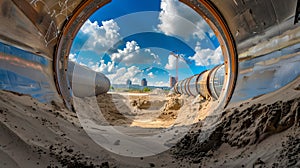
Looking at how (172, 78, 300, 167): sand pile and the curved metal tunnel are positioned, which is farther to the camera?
the curved metal tunnel

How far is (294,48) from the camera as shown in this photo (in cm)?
187

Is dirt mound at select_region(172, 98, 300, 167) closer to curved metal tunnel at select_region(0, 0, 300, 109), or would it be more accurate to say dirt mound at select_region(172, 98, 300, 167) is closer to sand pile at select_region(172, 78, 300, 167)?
sand pile at select_region(172, 78, 300, 167)

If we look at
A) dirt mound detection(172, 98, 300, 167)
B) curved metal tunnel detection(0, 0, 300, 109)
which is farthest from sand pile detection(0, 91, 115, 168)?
dirt mound detection(172, 98, 300, 167)

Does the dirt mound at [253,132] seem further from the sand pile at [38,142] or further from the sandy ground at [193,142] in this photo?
the sand pile at [38,142]

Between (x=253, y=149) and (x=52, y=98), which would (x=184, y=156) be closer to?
(x=253, y=149)

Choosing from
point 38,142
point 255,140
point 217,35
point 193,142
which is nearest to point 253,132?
point 255,140

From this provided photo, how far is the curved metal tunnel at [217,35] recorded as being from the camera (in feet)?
6.97

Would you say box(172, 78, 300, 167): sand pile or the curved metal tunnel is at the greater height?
the curved metal tunnel

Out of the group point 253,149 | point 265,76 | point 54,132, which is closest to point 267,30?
point 265,76

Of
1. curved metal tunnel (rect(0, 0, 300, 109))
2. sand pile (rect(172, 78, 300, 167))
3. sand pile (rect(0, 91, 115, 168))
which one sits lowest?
sand pile (rect(0, 91, 115, 168))

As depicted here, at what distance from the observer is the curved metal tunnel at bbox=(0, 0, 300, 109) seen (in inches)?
83.7

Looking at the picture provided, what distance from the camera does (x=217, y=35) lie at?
3.54m

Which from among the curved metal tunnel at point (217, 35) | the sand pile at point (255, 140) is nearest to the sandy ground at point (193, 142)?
the sand pile at point (255, 140)

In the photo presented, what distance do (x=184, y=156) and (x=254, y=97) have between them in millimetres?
1153
